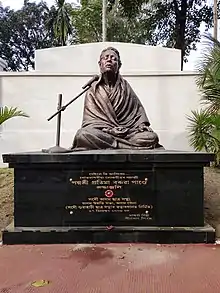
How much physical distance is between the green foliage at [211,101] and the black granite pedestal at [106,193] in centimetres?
277

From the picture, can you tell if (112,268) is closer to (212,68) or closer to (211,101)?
(212,68)

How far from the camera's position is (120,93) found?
6012 millimetres

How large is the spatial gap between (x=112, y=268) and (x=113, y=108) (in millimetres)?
2467

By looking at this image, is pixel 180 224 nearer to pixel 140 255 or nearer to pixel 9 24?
pixel 140 255

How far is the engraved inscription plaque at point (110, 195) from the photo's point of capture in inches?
205

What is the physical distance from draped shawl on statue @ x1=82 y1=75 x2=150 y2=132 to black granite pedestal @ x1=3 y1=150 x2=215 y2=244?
777mm

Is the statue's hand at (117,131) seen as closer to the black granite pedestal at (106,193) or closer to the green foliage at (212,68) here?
the black granite pedestal at (106,193)

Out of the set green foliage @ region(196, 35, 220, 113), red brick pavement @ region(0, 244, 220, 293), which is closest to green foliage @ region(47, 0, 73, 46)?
green foliage @ region(196, 35, 220, 113)

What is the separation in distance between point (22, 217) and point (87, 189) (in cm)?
87

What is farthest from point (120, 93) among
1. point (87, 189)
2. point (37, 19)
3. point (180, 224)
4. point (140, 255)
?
point (37, 19)

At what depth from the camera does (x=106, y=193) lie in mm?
5203

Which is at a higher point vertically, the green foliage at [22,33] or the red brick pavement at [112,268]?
the green foliage at [22,33]

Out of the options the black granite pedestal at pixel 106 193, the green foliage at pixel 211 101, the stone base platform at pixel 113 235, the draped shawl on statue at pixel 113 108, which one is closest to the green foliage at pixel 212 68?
the green foliage at pixel 211 101

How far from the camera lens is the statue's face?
5914 mm
